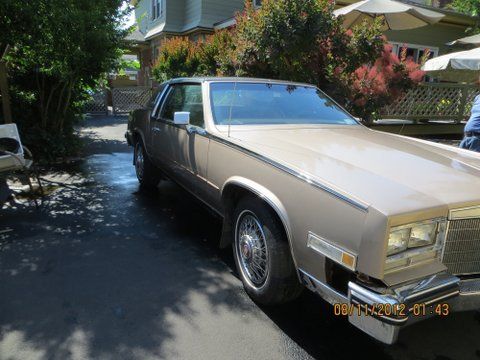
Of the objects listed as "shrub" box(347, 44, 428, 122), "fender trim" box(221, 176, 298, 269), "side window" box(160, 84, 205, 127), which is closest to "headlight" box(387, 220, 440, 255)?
"fender trim" box(221, 176, 298, 269)

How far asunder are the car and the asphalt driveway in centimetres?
30

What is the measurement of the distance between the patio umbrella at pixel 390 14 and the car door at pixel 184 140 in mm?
5352

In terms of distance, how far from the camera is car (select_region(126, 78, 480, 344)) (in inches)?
80.4

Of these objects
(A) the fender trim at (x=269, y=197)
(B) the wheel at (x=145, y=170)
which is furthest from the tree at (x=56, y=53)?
(A) the fender trim at (x=269, y=197)

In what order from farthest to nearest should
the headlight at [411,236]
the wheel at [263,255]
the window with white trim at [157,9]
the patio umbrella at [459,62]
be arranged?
the window with white trim at [157,9]
the patio umbrella at [459,62]
the wheel at [263,255]
the headlight at [411,236]

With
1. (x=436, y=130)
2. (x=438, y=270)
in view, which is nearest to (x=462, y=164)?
(x=438, y=270)

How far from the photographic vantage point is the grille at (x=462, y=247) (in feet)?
7.23

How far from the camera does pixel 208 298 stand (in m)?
3.13

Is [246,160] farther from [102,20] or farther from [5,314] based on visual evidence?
[102,20]

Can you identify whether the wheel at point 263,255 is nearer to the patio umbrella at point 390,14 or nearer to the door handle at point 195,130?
the door handle at point 195,130

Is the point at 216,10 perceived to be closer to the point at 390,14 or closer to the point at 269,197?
the point at 390,14

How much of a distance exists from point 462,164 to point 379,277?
134 centimetres

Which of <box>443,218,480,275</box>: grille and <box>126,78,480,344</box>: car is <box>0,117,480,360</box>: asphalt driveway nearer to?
<box>126,78,480,344</box>: car
